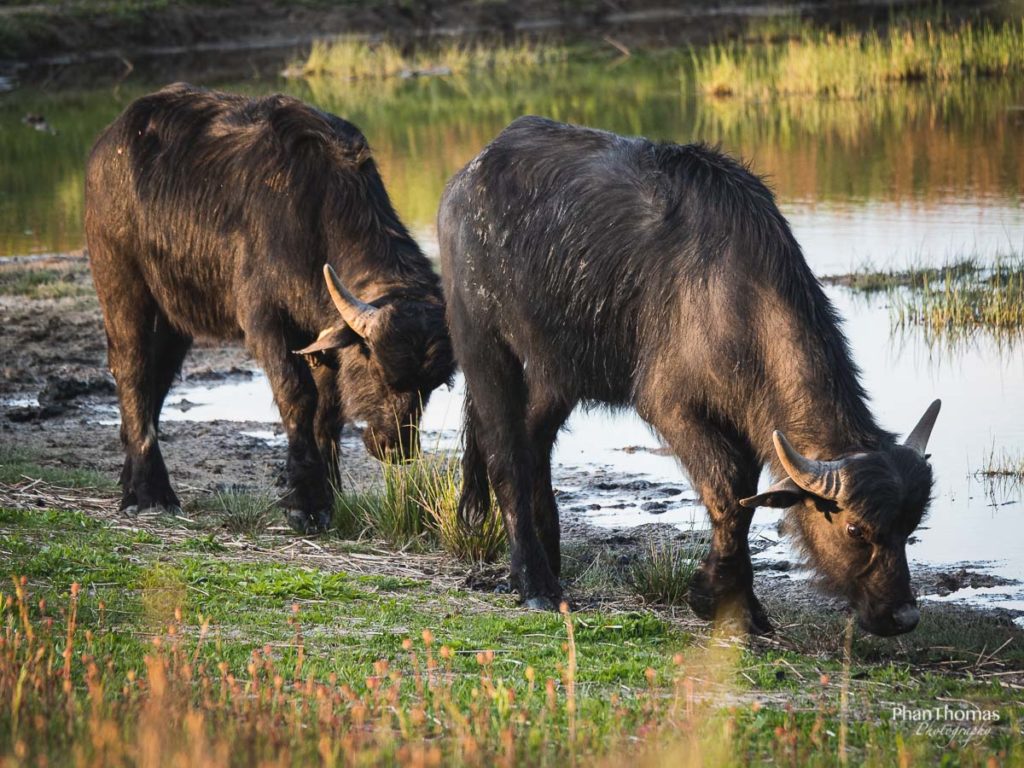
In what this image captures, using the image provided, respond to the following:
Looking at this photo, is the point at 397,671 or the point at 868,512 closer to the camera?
the point at 397,671

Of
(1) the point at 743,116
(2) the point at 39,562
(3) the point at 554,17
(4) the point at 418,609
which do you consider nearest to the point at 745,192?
(4) the point at 418,609

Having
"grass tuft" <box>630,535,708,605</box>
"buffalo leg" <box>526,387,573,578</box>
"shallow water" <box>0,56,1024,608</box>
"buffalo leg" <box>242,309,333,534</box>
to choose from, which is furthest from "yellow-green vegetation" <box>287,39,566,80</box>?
"grass tuft" <box>630,535,708,605</box>

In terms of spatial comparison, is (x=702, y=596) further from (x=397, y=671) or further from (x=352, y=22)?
(x=352, y=22)

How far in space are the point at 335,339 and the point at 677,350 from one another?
251 centimetres

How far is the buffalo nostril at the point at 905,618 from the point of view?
6168mm

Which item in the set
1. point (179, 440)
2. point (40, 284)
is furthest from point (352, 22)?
point (179, 440)

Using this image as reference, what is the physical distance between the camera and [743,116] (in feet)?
91.3

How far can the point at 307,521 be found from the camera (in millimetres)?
9148

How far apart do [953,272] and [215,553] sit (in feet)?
31.9

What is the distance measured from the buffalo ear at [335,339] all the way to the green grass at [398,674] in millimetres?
1256

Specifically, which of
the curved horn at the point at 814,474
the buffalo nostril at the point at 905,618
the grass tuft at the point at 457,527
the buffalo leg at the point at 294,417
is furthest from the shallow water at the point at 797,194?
the curved horn at the point at 814,474

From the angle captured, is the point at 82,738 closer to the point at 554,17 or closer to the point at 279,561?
the point at 279,561

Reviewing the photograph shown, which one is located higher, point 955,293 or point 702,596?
point 702,596

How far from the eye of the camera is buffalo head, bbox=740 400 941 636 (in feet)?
20.2
